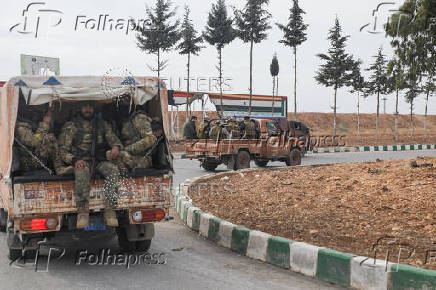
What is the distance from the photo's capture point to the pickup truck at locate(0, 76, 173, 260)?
18.5 ft

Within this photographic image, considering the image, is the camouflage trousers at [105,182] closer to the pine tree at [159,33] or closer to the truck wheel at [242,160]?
the truck wheel at [242,160]

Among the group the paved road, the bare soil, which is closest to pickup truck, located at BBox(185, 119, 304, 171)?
the bare soil

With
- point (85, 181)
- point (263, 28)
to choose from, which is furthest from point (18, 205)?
point (263, 28)

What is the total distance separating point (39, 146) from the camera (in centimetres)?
605

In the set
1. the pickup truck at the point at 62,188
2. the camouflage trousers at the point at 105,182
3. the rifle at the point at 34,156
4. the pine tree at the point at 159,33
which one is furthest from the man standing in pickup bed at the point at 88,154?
the pine tree at the point at 159,33

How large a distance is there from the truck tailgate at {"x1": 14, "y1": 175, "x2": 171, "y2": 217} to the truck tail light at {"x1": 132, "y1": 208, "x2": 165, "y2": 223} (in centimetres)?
6

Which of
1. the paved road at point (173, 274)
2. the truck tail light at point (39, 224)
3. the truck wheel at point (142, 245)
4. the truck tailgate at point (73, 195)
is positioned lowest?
the paved road at point (173, 274)

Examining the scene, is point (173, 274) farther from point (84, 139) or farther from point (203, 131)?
point (203, 131)

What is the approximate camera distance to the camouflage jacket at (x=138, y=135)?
6.35m

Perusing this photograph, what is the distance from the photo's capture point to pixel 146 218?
20.1ft

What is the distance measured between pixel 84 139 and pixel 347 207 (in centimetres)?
460

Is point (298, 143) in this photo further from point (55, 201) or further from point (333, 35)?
point (333, 35)

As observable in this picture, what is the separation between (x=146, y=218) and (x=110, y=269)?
742 mm

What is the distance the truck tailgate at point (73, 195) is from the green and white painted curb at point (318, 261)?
122cm
